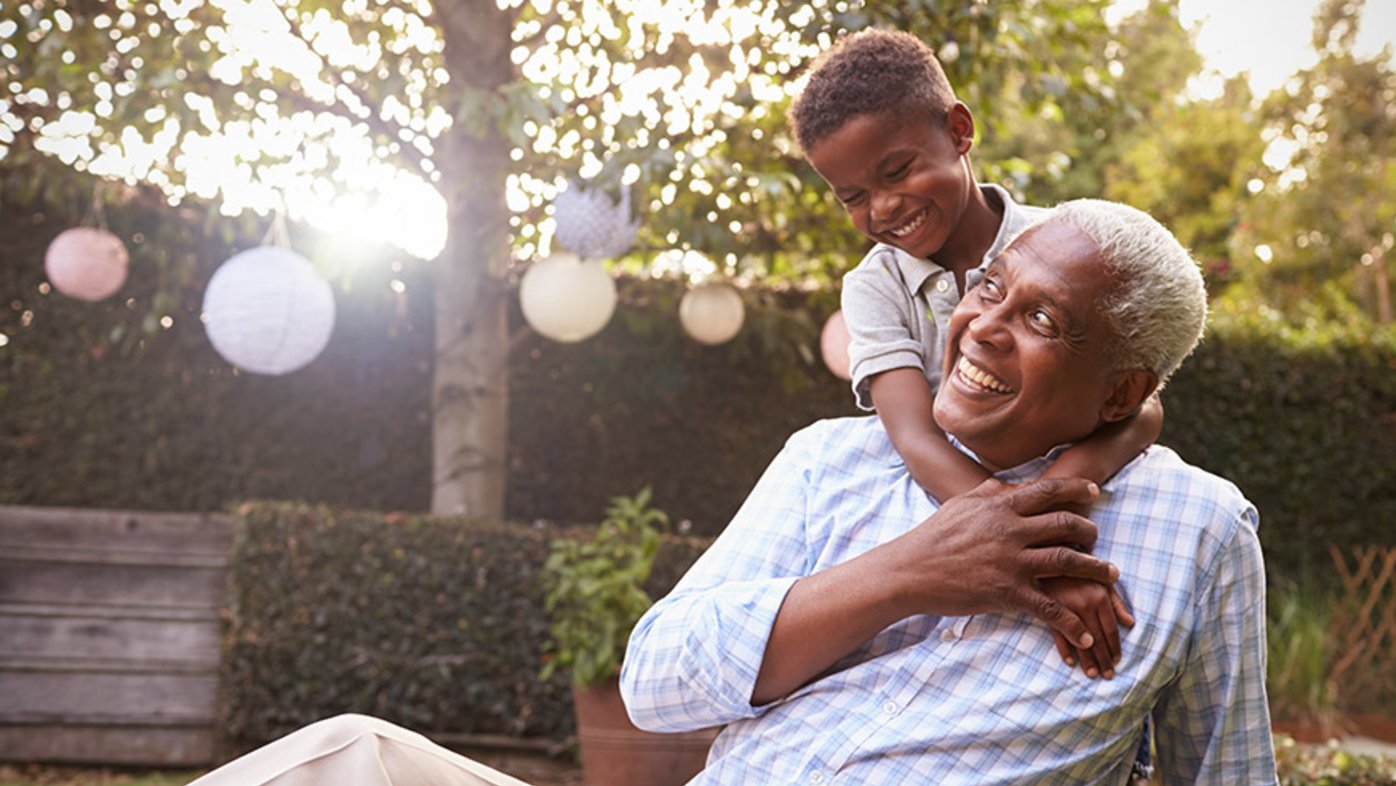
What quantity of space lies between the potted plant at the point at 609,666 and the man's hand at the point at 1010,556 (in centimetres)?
356

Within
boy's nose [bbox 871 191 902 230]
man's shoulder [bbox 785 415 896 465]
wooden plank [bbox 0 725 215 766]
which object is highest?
boy's nose [bbox 871 191 902 230]

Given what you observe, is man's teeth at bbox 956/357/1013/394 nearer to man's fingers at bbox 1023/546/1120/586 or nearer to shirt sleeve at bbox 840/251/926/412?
man's fingers at bbox 1023/546/1120/586

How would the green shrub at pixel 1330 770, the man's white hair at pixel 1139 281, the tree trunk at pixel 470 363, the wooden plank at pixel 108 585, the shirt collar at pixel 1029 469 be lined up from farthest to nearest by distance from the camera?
the tree trunk at pixel 470 363 < the wooden plank at pixel 108 585 < the green shrub at pixel 1330 770 < the shirt collar at pixel 1029 469 < the man's white hair at pixel 1139 281

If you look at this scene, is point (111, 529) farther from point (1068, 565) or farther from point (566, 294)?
point (1068, 565)

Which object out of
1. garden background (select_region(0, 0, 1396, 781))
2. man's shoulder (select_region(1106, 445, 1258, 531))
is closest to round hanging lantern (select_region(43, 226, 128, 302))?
garden background (select_region(0, 0, 1396, 781))

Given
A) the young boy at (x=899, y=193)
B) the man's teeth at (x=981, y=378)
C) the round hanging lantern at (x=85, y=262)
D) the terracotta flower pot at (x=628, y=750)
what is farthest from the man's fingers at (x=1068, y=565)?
the round hanging lantern at (x=85, y=262)

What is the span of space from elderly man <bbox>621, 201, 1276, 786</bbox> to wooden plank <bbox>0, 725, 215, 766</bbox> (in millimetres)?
4893

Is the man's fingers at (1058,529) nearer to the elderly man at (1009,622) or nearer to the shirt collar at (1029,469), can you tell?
the elderly man at (1009,622)

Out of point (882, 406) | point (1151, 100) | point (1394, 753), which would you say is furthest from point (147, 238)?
point (1394, 753)

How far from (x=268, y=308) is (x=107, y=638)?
74.9 inches

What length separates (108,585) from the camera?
241 inches

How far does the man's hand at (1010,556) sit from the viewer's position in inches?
59.4

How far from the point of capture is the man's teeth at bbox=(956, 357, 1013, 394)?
1670mm

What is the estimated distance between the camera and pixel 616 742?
505cm
